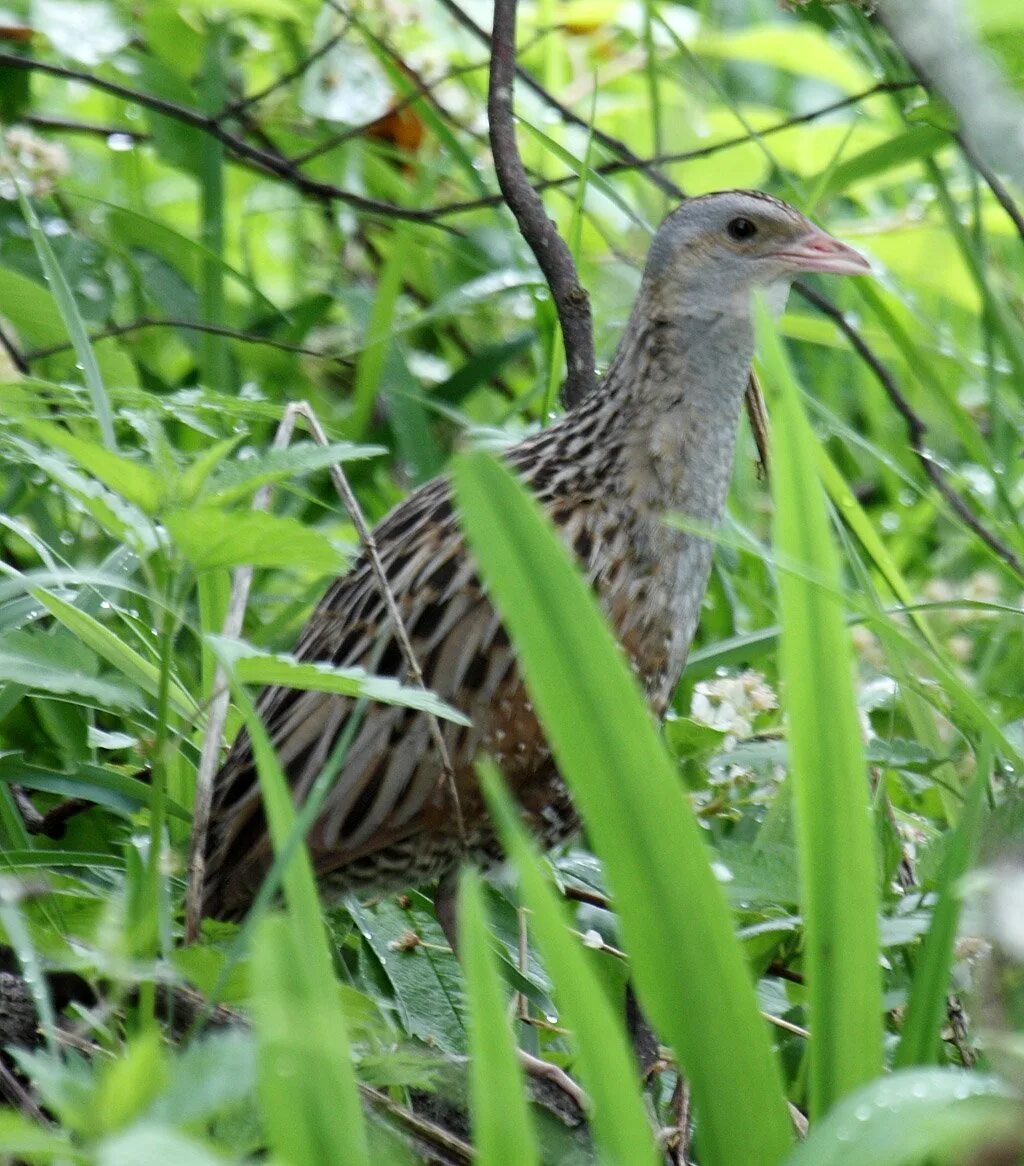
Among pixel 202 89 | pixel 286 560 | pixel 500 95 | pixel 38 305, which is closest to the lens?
pixel 286 560

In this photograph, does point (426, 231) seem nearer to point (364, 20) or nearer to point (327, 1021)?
point (364, 20)

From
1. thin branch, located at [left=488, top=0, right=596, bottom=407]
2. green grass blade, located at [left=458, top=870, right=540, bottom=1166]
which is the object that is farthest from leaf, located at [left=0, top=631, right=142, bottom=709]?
thin branch, located at [left=488, top=0, right=596, bottom=407]

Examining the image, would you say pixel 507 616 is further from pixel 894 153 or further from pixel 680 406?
pixel 894 153

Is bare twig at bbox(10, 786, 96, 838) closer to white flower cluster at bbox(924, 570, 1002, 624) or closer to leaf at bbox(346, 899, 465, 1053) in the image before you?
leaf at bbox(346, 899, 465, 1053)

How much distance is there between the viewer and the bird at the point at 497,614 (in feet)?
5.64

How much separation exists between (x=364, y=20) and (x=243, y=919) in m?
1.47

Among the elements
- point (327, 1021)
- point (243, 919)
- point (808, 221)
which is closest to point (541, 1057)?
point (243, 919)

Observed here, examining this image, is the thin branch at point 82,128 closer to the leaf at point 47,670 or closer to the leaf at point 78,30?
the leaf at point 78,30

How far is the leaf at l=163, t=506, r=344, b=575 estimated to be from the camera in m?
1.06

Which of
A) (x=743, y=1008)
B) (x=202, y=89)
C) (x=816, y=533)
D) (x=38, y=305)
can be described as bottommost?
(x=743, y=1008)

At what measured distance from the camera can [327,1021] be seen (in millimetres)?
855

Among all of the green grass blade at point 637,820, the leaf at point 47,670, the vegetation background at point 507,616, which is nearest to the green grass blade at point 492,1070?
the vegetation background at point 507,616

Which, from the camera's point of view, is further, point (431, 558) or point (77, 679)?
point (431, 558)

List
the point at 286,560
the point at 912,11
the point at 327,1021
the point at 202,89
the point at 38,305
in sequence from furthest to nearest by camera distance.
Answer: the point at 202,89, the point at 38,305, the point at 286,560, the point at 912,11, the point at 327,1021
